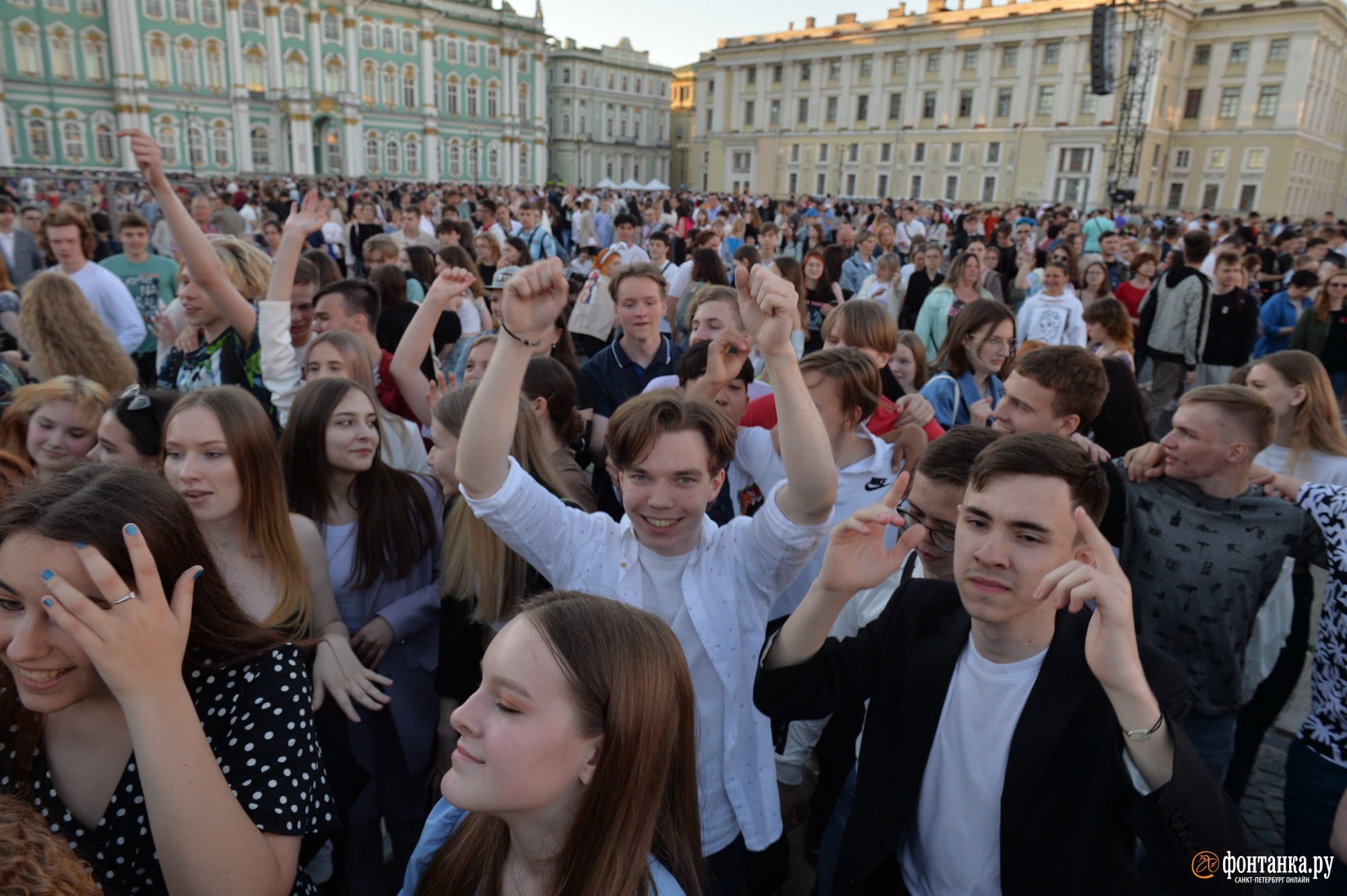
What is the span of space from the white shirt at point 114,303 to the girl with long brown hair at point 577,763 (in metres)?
5.26

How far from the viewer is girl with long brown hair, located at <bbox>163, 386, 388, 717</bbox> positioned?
7.30ft

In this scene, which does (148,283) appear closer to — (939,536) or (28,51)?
(939,536)

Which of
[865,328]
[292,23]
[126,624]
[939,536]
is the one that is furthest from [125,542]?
[292,23]

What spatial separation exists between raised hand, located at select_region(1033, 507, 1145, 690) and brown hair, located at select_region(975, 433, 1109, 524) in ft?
0.96

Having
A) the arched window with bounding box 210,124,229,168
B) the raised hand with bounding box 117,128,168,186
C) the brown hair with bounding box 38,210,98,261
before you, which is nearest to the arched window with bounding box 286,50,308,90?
the arched window with bounding box 210,124,229,168

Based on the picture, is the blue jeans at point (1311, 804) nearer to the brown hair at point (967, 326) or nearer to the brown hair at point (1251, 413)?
the brown hair at point (1251, 413)

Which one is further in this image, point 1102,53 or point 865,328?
point 1102,53

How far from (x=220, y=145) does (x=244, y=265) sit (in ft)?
196

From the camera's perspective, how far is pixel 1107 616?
56.9 inches

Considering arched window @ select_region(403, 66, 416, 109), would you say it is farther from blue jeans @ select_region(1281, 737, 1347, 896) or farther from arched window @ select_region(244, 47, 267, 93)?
blue jeans @ select_region(1281, 737, 1347, 896)

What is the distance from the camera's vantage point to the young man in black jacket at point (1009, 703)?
4.80ft

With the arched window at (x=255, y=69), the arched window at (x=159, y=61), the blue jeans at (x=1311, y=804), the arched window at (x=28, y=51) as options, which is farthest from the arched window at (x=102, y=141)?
the blue jeans at (x=1311, y=804)

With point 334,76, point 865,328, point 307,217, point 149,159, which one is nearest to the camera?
point 149,159

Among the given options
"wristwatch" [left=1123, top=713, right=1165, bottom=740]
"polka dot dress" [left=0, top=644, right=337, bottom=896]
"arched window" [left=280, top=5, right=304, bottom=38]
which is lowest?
"polka dot dress" [left=0, top=644, right=337, bottom=896]
